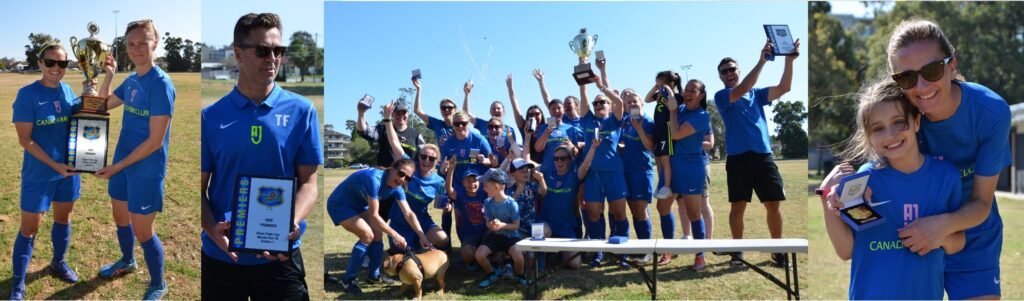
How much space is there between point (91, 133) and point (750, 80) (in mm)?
4249

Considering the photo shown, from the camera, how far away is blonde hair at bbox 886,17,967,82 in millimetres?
3162

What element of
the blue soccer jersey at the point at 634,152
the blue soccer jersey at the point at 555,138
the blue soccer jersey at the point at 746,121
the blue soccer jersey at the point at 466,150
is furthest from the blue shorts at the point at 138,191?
the blue soccer jersey at the point at 746,121

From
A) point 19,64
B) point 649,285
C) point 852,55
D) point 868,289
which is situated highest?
point 852,55

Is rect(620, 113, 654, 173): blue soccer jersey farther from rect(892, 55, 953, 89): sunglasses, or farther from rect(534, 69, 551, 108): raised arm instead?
rect(892, 55, 953, 89): sunglasses

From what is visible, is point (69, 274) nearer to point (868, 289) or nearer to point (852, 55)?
point (868, 289)

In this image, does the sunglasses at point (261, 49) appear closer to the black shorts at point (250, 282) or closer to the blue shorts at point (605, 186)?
the black shorts at point (250, 282)

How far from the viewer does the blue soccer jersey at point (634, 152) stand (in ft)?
22.1

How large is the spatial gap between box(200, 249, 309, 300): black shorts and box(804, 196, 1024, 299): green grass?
373cm

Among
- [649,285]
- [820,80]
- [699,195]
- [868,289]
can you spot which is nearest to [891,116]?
[868,289]

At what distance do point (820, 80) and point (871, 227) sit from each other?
1656 cm

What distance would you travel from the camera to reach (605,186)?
6.74 m

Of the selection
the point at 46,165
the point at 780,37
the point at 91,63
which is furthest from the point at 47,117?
the point at 780,37

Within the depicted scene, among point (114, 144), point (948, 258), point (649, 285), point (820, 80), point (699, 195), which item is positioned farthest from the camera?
point (820, 80)

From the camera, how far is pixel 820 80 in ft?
61.2
